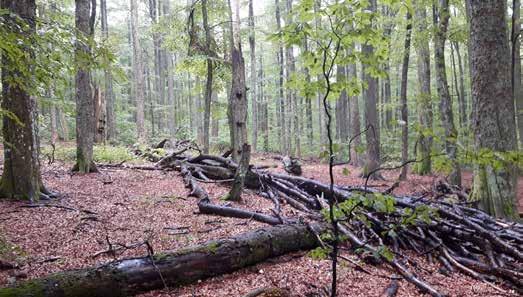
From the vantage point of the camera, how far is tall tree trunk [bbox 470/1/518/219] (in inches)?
234

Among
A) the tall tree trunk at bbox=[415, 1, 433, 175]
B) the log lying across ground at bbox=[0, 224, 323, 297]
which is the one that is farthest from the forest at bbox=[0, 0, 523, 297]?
the tall tree trunk at bbox=[415, 1, 433, 175]

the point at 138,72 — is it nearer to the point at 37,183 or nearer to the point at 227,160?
the point at 227,160

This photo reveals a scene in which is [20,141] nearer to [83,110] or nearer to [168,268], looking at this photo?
[83,110]

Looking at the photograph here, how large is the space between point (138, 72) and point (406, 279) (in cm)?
1685

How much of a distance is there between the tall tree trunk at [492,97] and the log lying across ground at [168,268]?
3457 mm

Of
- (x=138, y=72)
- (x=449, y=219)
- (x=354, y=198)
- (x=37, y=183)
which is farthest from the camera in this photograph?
(x=138, y=72)

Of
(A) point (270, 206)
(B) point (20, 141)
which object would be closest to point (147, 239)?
(A) point (270, 206)

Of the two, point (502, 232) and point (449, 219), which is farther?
point (449, 219)

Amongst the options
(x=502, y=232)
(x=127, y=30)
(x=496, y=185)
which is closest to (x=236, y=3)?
(x=496, y=185)

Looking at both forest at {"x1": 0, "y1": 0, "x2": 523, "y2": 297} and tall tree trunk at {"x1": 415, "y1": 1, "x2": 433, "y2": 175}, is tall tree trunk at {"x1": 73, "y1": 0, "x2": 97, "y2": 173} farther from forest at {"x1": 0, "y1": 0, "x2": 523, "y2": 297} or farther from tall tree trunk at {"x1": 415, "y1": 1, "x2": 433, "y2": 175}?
tall tree trunk at {"x1": 415, "y1": 1, "x2": 433, "y2": 175}

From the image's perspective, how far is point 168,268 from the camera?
3645 millimetres

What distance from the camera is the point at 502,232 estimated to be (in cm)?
489

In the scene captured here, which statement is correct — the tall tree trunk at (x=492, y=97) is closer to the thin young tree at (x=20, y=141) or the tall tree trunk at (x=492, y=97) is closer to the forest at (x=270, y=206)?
the forest at (x=270, y=206)

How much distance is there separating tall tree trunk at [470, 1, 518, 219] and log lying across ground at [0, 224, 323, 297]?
11.3 ft
